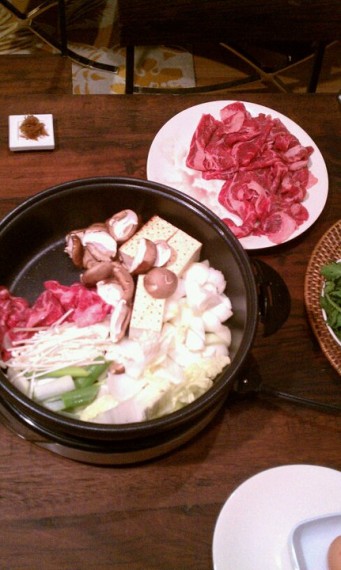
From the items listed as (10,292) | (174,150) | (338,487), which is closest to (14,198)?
(10,292)

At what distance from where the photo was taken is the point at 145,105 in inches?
57.7

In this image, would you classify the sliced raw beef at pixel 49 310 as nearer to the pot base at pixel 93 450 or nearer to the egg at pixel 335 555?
the pot base at pixel 93 450

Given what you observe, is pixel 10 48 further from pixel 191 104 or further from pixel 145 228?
pixel 145 228

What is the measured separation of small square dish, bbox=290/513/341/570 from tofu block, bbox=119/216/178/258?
1.92 ft

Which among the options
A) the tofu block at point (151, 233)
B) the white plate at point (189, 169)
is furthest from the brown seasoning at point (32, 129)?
the tofu block at point (151, 233)

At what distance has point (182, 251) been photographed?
3.81 ft

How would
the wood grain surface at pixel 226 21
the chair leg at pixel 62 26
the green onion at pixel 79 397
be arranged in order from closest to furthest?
the green onion at pixel 79 397 < the wood grain surface at pixel 226 21 < the chair leg at pixel 62 26

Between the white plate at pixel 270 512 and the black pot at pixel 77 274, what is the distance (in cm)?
15

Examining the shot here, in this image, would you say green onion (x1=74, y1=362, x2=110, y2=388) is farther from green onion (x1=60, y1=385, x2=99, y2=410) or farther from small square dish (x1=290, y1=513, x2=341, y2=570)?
small square dish (x1=290, y1=513, x2=341, y2=570)

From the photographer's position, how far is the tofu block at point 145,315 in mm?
1068

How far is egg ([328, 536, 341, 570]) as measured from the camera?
0.86 meters

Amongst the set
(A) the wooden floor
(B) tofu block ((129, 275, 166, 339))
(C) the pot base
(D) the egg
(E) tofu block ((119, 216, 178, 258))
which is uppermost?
(A) the wooden floor

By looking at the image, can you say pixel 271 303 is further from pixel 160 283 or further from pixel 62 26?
pixel 62 26

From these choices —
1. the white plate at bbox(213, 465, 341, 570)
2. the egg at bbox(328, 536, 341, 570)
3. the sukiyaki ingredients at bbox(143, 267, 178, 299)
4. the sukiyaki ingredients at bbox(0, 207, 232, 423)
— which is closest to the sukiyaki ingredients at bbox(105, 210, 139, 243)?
the sukiyaki ingredients at bbox(0, 207, 232, 423)
